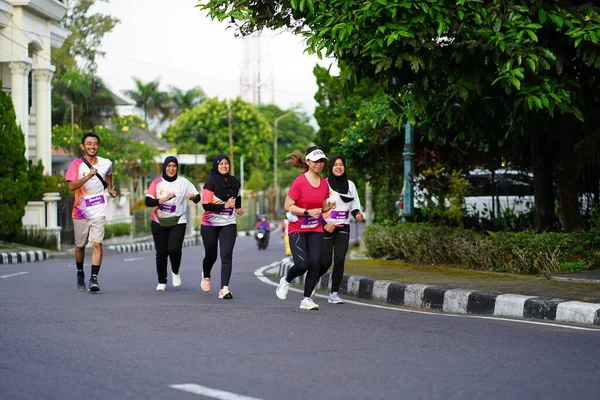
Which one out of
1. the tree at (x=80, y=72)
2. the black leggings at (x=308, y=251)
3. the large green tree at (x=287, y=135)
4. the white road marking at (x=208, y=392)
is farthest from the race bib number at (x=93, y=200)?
the large green tree at (x=287, y=135)

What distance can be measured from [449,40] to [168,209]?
13.3 feet

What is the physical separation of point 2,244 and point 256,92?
74640mm

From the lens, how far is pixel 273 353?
7.09 metres

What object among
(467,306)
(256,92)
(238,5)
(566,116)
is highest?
(256,92)

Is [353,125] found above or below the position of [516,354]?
above

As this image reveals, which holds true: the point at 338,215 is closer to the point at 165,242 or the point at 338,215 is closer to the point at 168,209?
the point at 168,209

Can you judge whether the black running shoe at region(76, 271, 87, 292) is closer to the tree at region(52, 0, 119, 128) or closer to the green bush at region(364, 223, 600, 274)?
the green bush at region(364, 223, 600, 274)

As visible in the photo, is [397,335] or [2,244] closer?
[397,335]

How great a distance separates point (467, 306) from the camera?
11.0 metres

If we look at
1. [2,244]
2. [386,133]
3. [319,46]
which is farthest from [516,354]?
[2,244]

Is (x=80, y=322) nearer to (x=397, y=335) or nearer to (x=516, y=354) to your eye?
(x=397, y=335)

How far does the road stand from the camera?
19.1 ft

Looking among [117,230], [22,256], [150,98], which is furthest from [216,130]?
[22,256]

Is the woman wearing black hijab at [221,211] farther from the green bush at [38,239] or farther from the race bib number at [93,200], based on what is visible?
the green bush at [38,239]
